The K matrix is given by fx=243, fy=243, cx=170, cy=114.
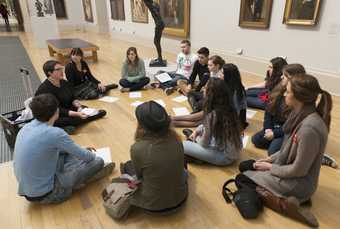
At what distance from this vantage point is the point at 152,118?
167cm

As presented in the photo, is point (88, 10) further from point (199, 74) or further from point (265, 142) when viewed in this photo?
point (265, 142)

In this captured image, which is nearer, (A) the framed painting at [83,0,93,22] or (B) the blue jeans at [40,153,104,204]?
(B) the blue jeans at [40,153,104,204]

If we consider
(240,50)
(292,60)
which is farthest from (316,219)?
(240,50)

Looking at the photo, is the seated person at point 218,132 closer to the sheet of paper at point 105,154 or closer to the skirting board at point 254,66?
the sheet of paper at point 105,154

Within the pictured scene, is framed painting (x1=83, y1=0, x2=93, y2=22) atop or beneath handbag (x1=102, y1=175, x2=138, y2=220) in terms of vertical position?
atop

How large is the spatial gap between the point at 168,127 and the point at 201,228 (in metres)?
0.85

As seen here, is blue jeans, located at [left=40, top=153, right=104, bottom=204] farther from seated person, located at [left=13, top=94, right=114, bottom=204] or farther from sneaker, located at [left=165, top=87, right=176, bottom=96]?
sneaker, located at [left=165, top=87, right=176, bottom=96]

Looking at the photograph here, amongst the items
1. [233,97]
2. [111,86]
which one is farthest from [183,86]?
[233,97]

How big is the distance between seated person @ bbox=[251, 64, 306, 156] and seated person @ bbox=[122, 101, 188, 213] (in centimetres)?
131

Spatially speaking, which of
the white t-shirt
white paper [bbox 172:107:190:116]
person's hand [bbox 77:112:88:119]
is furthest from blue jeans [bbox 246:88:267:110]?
person's hand [bbox 77:112:88:119]

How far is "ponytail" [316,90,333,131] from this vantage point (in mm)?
1699

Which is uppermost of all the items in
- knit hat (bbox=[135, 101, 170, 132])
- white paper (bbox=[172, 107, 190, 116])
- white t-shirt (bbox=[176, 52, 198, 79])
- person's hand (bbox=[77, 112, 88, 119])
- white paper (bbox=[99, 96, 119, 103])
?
knit hat (bbox=[135, 101, 170, 132])

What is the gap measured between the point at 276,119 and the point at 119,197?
192 cm

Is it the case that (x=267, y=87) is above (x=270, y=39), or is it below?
below
